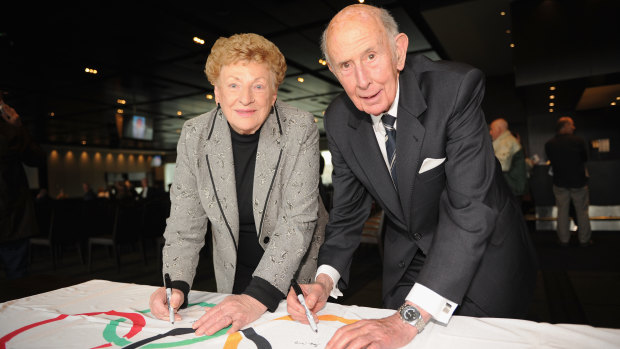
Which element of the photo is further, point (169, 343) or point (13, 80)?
point (13, 80)

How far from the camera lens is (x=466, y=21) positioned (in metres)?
5.91

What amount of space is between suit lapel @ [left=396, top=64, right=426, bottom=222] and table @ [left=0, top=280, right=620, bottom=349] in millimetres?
370

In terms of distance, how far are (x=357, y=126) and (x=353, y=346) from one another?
0.65 meters

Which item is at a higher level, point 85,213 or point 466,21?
point 466,21

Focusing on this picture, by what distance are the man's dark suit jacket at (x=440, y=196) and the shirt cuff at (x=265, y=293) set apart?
7.6 inches

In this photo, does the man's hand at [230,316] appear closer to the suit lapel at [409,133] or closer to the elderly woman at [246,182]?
the elderly woman at [246,182]

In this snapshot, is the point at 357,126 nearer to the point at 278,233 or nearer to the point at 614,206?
the point at 278,233

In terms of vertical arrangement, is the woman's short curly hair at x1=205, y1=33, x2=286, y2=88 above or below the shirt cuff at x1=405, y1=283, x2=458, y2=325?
above

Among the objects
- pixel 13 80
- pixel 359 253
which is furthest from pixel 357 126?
pixel 13 80

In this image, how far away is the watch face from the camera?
2.85 feet

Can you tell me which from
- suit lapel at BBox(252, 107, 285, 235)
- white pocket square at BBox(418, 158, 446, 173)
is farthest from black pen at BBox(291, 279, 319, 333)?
white pocket square at BBox(418, 158, 446, 173)

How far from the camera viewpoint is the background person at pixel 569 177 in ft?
16.9

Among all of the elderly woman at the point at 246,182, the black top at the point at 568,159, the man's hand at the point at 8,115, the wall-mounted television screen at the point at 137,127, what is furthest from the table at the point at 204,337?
the wall-mounted television screen at the point at 137,127

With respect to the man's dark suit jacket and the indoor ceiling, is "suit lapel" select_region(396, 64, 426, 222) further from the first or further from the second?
the indoor ceiling
